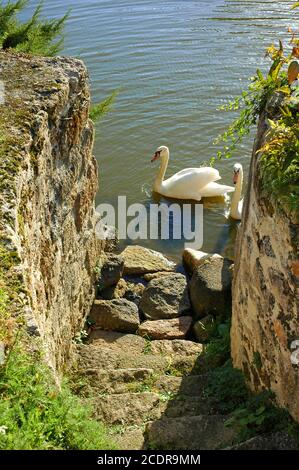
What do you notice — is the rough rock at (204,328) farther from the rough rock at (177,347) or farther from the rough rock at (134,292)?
the rough rock at (134,292)

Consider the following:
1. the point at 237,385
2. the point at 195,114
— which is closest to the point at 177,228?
the point at 195,114

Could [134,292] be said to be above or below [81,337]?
below

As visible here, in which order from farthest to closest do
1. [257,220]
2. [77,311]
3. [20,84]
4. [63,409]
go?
[77,311], [20,84], [257,220], [63,409]

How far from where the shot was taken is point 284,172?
12.6 ft

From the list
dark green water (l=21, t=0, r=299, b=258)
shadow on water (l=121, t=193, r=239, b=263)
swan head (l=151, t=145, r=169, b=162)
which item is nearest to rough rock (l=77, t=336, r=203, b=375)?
shadow on water (l=121, t=193, r=239, b=263)

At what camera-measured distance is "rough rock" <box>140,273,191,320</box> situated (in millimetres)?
7621

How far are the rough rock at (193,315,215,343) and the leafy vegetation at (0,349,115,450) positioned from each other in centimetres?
364

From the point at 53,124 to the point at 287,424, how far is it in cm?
344

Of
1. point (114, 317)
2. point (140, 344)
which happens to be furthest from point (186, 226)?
point (140, 344)

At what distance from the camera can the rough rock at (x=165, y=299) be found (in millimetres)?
7621

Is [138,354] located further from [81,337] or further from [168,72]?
[168,72]

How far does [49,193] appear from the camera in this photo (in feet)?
17.7

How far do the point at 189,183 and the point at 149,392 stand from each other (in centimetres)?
583

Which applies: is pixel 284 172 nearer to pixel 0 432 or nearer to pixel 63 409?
pixel 63 409
